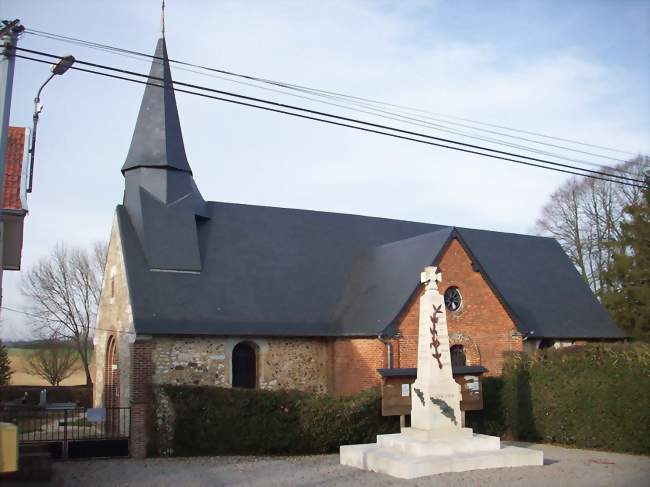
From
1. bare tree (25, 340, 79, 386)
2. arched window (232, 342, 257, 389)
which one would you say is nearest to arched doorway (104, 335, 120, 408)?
arched window (232, 342, 257, 389)

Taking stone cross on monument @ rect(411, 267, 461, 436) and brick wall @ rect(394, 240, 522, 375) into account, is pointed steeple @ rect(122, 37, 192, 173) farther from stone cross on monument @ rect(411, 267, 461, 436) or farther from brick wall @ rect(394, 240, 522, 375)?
stone cross on monument @ rect(411, 267, 461, 436)

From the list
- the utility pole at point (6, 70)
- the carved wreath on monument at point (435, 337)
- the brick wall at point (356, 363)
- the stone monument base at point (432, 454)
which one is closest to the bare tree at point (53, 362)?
the brick wall at point (356, 363)

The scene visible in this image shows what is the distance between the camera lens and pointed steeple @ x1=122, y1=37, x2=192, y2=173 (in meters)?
22.1

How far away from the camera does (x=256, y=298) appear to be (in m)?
20.9

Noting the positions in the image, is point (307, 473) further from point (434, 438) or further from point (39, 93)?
point (39, 93)

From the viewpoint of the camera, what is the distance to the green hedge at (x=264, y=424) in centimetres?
1598

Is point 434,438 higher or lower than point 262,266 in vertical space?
lower

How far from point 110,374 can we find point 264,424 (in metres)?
7.24

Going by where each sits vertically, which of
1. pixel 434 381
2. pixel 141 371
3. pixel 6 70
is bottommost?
pixel 434 381

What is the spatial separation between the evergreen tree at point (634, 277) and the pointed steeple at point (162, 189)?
18485 millimetres

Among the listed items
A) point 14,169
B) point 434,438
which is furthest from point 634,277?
point 14,169

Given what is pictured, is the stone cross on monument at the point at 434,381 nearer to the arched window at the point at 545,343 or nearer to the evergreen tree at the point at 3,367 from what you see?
the arched window at the point at 545,343

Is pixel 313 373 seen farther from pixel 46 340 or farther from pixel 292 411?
pixel 46 340

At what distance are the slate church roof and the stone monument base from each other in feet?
18.9
